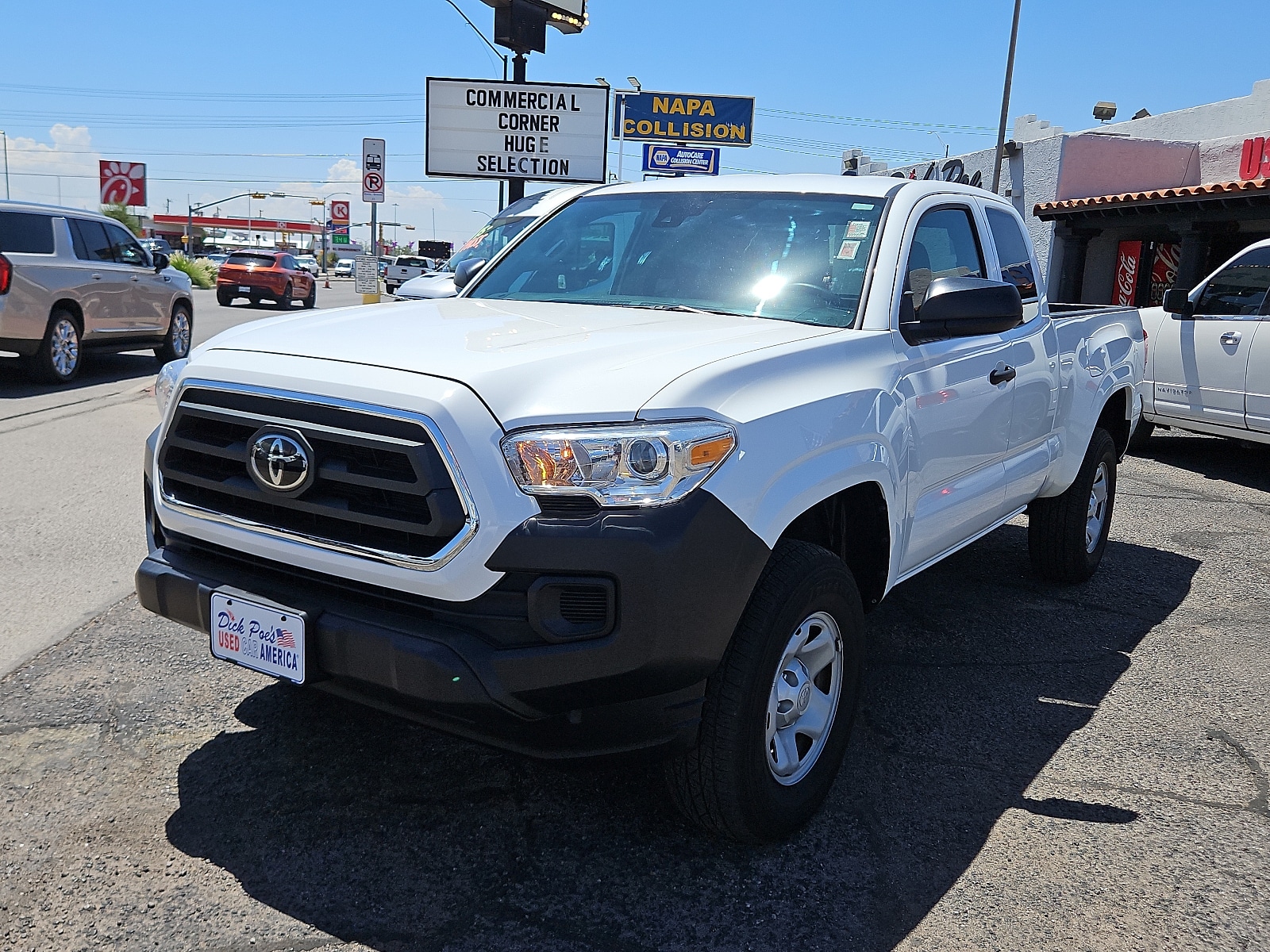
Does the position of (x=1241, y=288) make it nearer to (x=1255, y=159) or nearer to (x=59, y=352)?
(x=1255, y=159)

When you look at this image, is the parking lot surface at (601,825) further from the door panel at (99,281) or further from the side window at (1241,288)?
the door panel at (99,281)

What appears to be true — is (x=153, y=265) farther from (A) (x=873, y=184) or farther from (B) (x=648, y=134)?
(B) (x=648, y=134)

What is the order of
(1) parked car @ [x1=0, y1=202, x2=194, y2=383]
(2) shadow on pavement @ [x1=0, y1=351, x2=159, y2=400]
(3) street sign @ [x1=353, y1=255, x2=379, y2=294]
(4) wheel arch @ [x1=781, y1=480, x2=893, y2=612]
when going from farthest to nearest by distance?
1. (3) street sign @ [x1=353, y1=255, x2=379, y2=294]
2. (2) shadow on pavement @ [x1=0, y1=351, x2=159, y2=400]
3. (1) parked car @ [x1=0, y1=202, x2=194, y2=383]
4. (4) wheel arch @ [x1=781, y1=480, x2=893, y2=612]

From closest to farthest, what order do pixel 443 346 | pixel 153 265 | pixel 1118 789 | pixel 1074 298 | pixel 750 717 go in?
pixel 750 717 → pixel 443 346 → pixel 1118 789 → pixel 153 265 → pixel 1074 298

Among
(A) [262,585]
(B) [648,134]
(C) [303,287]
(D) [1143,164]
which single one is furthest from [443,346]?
(B) [648,134]

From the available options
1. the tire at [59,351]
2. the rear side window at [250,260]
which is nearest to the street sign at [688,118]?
the rear side window at [250,260]

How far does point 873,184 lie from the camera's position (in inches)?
164

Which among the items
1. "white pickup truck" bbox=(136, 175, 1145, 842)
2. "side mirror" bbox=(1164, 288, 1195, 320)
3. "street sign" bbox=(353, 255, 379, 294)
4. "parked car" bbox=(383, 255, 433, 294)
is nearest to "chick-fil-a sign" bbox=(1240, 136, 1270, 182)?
"side mirror" bbox=(1164, 288, 1195, 320)

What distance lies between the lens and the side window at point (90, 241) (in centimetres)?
1185

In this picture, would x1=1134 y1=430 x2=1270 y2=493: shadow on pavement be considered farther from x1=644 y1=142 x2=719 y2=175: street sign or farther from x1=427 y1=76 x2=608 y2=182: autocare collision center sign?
x1=644 y1=142 x2=719 y2=175: street sign

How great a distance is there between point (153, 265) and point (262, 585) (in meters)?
11.8

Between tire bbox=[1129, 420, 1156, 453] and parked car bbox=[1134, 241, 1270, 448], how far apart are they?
0.42 meters

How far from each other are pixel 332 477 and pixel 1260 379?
835cm

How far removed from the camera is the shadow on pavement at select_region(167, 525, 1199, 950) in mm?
2723
